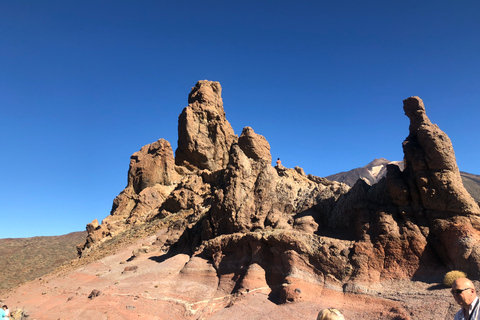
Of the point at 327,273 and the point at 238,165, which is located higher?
the point at 238,165

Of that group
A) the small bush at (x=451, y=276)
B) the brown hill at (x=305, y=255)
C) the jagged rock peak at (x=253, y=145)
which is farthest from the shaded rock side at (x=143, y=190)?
the small bush at (x=451, y=276)

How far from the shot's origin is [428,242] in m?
12.6

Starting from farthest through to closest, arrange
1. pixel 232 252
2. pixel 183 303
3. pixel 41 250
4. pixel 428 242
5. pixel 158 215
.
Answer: pixel 41 250
pixel 158 215
pixel 232 252
pixel 183 303
pixel 428 242

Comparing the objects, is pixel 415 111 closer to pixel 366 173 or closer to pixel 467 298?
pixel 467 298

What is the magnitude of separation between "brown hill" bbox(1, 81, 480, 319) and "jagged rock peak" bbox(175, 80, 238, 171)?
18738 millimetres

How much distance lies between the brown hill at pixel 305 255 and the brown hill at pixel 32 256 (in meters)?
35.3

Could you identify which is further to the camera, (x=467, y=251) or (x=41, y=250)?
(x=41, y=250)

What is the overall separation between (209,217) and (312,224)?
20.5 ft

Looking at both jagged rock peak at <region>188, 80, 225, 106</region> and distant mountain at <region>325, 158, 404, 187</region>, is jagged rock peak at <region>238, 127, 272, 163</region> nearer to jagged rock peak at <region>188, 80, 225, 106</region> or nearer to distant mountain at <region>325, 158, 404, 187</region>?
jagged rock peak at <region>188, 80, 225, 106</region>

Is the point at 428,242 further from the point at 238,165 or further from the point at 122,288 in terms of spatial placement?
the point at 122,288

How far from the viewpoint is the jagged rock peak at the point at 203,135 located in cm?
4122

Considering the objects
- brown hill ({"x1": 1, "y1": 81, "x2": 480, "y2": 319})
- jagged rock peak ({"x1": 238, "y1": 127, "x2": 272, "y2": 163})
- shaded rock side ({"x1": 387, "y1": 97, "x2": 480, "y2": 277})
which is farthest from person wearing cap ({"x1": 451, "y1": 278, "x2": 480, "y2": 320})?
jagged rock peak ({"x1": 238, "y1": 127, "x2": 272, "y2": 163})

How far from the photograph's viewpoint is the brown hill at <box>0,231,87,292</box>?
169 ft

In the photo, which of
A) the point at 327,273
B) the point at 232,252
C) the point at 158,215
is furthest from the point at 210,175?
the point at 327,273
